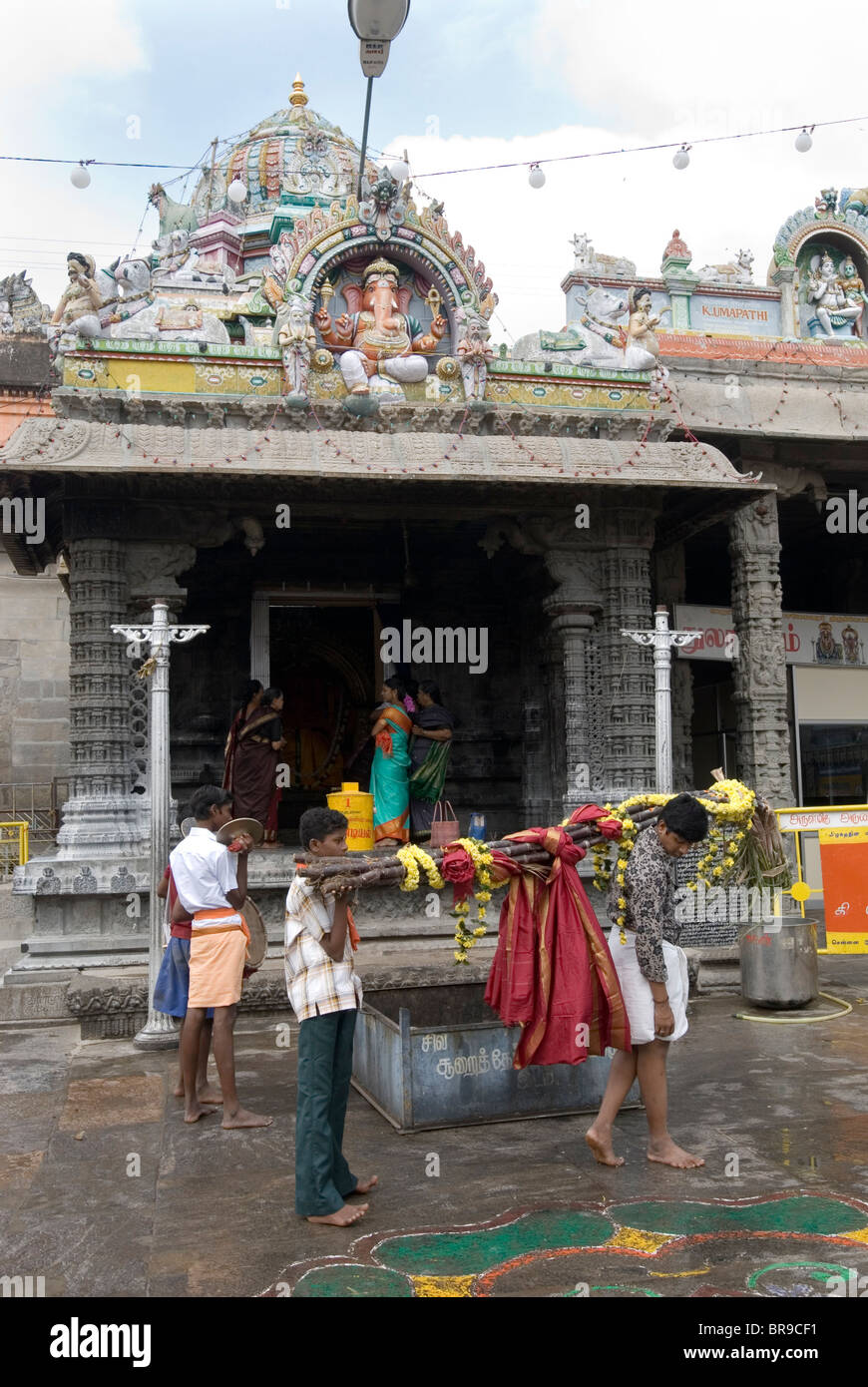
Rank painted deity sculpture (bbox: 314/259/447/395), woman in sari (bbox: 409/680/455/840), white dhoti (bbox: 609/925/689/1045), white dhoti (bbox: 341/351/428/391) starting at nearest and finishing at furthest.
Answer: white dhoti (bbox: 609/925/689/1045)
white dhoti (bbox: 341/351/428/391)
painted deity sculpture (bbox: 314/259/447/395)
woman in sari (bbox: 409/680/455/840)

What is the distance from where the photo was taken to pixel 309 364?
1115 centimetres

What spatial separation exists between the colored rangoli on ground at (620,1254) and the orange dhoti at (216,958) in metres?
1.76

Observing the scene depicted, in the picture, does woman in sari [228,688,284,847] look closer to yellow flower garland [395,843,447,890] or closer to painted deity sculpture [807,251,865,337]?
yellow flower garland [395,843,447,890]

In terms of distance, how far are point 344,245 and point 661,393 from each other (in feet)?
11.6

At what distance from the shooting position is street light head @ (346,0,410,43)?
7.88m

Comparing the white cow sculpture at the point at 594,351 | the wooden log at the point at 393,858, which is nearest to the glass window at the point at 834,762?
the white cow sculpture at the point at 594,351

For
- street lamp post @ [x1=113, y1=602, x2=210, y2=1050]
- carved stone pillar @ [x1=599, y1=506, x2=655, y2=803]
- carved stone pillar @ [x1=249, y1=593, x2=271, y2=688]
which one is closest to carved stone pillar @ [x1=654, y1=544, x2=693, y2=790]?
carved stone pillar @ [x1=599, y1=506, x2=655, y2=803]

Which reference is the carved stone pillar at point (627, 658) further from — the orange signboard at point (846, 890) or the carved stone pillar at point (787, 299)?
the carved stone pillar at point (787, 299)

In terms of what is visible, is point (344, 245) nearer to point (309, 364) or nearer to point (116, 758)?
point (309, 364)

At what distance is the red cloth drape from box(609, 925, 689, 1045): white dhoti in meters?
0.05

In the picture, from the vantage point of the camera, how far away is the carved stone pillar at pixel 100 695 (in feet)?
33.6

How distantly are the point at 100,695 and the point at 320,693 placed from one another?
5.41 meters

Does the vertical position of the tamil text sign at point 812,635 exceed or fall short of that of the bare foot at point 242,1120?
it exceeds it
